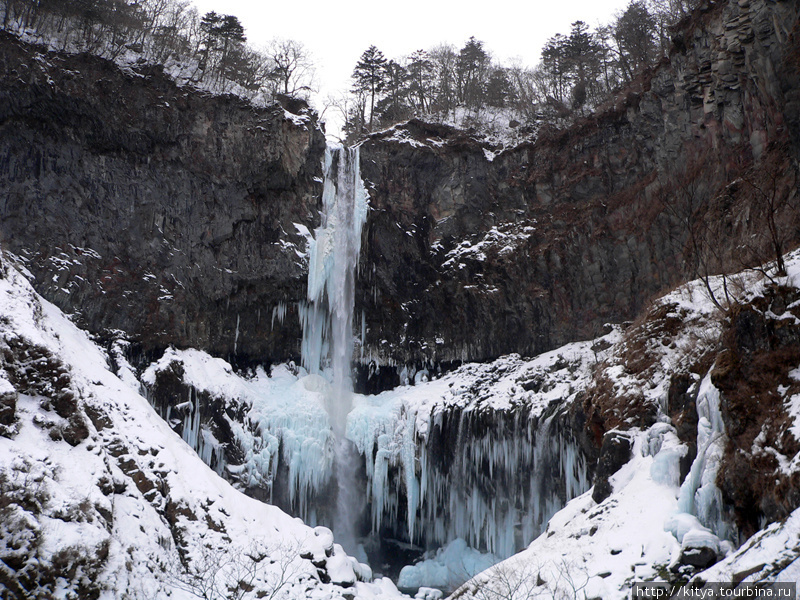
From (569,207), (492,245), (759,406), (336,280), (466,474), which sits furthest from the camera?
(492,245)

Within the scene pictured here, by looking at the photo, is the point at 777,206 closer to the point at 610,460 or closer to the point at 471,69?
the point at 610,460

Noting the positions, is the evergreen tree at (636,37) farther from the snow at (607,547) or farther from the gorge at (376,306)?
the snow at (607,547)

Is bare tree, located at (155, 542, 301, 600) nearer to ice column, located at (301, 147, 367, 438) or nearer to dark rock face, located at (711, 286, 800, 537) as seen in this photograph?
dark rock face, located at (711, 286, 800, 537)

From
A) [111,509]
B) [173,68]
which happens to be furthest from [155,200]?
[111,509]

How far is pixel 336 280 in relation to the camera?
1057 inches

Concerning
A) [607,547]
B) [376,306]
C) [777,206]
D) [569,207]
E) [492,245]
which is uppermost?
[569,207]

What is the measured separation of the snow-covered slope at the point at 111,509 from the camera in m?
9.99

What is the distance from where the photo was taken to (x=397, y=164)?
92.3 feet

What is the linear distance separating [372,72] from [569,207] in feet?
56.2

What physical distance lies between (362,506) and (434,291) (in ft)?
34.5

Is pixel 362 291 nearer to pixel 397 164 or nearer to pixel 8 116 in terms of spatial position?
pixel 397 164

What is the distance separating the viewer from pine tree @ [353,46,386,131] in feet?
119

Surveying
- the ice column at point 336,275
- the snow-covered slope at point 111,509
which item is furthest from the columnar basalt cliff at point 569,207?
the snow-covered slope at point 111,509

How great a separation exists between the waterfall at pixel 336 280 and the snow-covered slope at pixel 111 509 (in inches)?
398
